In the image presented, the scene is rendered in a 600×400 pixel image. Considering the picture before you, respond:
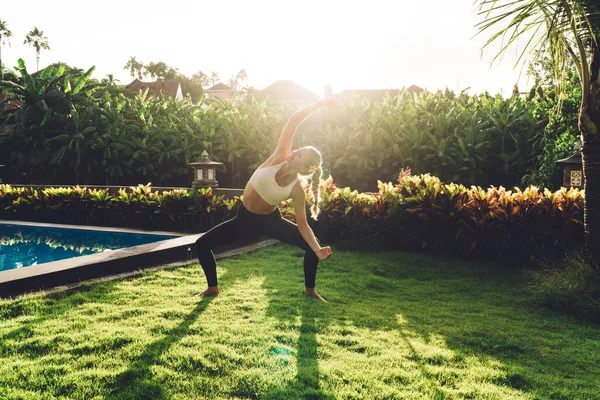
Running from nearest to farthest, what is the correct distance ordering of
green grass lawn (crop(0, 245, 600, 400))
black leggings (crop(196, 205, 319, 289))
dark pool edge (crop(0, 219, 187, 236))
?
green grass lawn (crop(0, 245, 600, 400)) → black leggings (crop(196, 205, 319, 289)) → dark pool edge (crop(0, 219, 187, 236))

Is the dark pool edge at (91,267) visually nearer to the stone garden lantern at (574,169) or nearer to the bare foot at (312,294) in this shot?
the bare foot at (312,294)

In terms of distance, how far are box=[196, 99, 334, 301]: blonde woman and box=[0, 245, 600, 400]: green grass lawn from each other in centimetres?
51

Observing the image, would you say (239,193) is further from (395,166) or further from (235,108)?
(235,108)

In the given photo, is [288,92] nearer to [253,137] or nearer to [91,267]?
[253,137]

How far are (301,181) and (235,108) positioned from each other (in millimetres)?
15134

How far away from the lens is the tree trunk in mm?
5656

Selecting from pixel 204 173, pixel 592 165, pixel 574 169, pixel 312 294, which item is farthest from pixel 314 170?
pixel 204 173

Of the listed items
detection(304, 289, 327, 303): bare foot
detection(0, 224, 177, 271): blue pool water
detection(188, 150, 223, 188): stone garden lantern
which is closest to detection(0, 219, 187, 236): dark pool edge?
detection(0, 224, 177, 271): blue pool water

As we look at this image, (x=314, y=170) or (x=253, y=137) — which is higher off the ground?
(x=253, y=137)

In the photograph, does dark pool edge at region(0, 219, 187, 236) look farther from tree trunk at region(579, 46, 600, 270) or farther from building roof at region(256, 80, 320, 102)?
building roof at region(256, 80, 320, 102)

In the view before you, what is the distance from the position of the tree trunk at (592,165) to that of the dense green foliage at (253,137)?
508 cm

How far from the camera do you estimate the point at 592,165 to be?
568 centimetres

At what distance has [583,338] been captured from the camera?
4488mm

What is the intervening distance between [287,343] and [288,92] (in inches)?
2270
